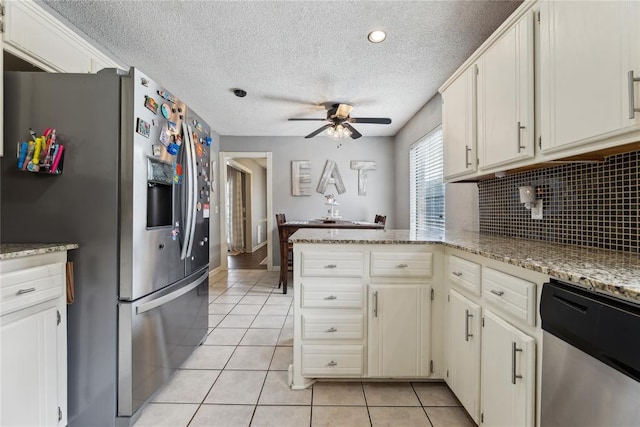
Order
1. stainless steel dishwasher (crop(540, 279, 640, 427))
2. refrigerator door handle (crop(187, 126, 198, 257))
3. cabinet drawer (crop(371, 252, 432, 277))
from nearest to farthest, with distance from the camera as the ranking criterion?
stainless steel dishwasher (crop(540, 279, 640, 427)) → cabinet drawer (crop(371, 252, 432, 277)) → refrigerator door handle (crop(187, 126, 198, 257))

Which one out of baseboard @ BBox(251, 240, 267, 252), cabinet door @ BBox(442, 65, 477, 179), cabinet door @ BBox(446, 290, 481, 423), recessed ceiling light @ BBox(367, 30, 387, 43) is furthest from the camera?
baseboard @ BBox(251, 240, 267, 252)

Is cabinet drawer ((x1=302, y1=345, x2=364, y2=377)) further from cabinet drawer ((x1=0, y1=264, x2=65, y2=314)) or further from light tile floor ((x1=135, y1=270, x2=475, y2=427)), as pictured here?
cabinet drawer ((x1=0, y1=264, x2=65, y2=314))

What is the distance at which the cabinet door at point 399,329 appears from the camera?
5.21ft

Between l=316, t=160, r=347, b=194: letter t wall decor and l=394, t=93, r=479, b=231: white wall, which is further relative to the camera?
l=316, t=160, r=347, b=194: letter t wall decor

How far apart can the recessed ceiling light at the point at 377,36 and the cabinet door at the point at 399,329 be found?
1785mm

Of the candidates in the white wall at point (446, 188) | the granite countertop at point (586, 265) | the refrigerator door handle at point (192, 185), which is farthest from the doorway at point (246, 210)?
the granite countertop at point (586, 265)

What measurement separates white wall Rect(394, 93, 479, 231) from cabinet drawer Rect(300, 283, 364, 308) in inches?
Result: 54.0

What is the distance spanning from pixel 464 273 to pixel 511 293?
1.11ft

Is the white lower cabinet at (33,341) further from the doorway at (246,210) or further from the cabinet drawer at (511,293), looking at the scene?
the doorway at (246,210)

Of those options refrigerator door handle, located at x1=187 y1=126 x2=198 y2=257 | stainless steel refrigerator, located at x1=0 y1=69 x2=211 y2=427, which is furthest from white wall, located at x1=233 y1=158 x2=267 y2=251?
stainless steel refrigerator, located at x1=0 y1=69 x2=211 y2=427

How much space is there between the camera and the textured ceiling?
1.73m

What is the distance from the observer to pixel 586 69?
0.98 meters

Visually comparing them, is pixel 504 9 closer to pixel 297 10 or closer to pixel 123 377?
pixel 297 10

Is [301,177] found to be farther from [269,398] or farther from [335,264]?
[269,398]
